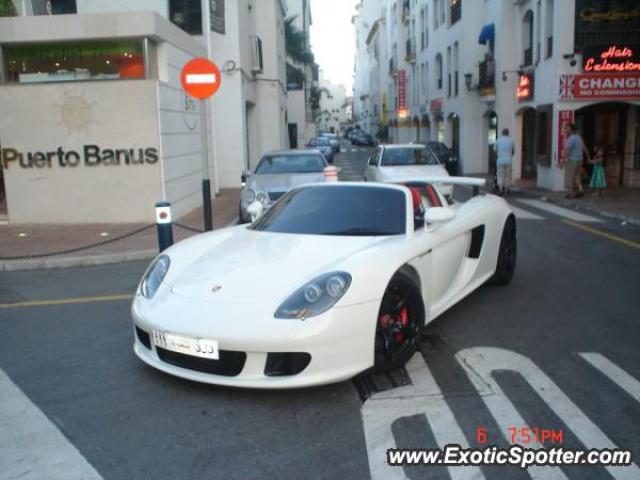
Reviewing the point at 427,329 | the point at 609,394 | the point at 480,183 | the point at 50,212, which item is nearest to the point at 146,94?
the point at 50,212

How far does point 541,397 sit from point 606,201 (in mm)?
12507

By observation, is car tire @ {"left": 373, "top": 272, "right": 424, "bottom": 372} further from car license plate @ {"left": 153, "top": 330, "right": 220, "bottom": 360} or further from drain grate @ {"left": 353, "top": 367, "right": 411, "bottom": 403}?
car license plate @ {"left": 153, "top": 330, "right": 220, "bottom": 360}

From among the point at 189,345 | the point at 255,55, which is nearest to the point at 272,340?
the point at 189,345

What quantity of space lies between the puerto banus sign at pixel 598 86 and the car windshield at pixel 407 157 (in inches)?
201

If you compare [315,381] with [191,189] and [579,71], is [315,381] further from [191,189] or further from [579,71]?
[579,71]

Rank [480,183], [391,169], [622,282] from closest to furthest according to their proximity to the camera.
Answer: [480,183]
[622,282]
[391,169]

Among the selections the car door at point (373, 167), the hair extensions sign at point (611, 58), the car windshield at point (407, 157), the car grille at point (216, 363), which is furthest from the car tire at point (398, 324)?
→ the hair extensions sign at point (611, 58)

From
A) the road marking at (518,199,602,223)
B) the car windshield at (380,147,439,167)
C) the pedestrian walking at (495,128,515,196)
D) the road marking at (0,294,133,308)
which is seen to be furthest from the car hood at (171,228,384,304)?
the pedestrian walking at (495,128,515,196)

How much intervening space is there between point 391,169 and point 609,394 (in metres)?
10.9

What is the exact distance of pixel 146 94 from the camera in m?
12.7

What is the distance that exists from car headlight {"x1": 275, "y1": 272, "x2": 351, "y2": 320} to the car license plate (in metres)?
0.44

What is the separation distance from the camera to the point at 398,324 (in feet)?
15.1

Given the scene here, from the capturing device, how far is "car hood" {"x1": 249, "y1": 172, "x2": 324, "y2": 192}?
38.1 feet

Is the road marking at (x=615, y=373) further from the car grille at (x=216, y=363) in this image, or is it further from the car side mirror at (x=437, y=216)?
the car grille at (x=216, y=363)
